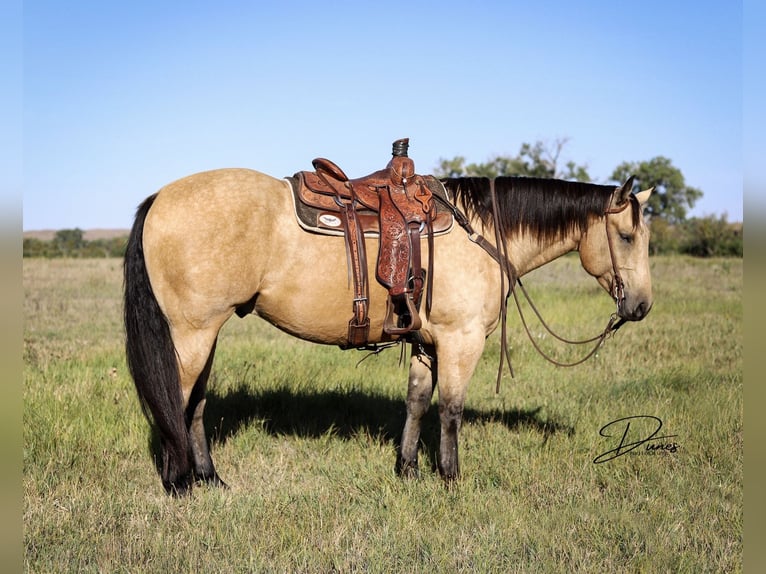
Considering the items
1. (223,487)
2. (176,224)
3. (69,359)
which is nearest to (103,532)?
(223,487)

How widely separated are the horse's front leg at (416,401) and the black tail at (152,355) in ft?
5.02

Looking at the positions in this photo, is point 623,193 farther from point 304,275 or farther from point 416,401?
point 304,275

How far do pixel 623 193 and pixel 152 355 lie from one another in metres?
3.35

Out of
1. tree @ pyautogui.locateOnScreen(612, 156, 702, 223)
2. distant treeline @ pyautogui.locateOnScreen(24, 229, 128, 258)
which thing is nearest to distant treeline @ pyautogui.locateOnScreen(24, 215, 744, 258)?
distant treeline @ pyautogui.locateOnScreen(24, 229, 128, 258)

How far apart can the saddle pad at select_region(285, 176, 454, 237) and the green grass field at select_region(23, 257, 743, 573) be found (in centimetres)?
174

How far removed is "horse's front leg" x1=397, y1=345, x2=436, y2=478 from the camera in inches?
180

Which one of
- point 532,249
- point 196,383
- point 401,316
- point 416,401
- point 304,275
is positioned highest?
point 532,249

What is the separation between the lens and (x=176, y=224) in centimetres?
388

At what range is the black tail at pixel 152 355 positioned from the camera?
3.93 metres

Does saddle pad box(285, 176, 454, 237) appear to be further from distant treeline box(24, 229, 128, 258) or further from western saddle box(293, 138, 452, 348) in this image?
distant treeline box(24, 229, 128, 258)

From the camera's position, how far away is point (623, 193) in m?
4.39
